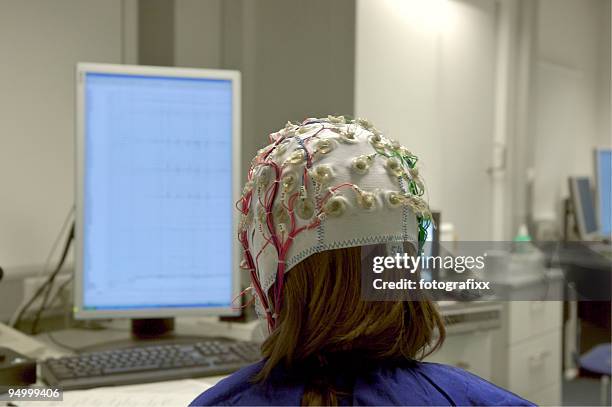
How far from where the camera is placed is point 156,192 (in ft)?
4.07

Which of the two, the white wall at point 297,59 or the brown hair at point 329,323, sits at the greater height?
the white wall at point 297,59

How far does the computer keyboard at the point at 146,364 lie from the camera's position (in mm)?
1012

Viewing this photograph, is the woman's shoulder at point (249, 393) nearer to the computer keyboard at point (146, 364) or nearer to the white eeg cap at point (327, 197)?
the white eeg cap at point (327, 197)

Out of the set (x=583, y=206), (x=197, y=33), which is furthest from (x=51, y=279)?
(x=583, y=206)

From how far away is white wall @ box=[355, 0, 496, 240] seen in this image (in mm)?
1586

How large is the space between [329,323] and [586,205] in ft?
5.95

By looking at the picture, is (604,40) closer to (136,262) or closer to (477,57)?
(477,57)

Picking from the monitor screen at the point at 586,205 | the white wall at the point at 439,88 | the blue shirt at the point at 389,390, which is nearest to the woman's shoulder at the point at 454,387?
the blue shirt at the point at 389,390

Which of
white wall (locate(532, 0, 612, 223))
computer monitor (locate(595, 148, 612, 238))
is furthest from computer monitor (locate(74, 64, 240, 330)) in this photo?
computer monitor (locate(595, 148, 612, 238))

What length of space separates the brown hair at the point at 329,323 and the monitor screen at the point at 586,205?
1.43 meters

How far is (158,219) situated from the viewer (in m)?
1.24

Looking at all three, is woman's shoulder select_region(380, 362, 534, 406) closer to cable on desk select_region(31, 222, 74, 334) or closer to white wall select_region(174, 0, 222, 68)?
cable on desk select_region(31, 222, 74, 334)

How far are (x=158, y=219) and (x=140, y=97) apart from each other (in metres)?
0.23

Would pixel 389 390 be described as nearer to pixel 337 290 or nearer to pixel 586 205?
pixel 337 290
